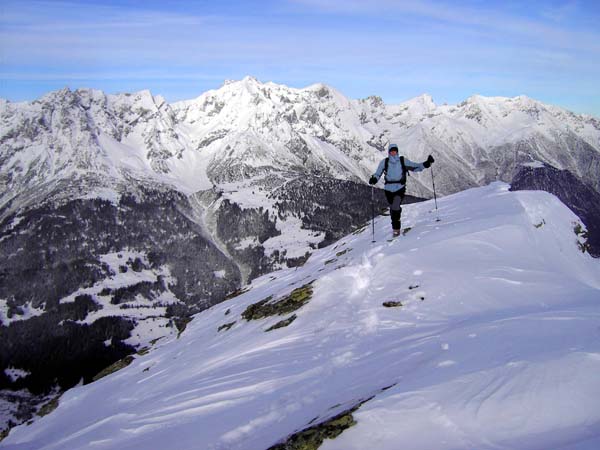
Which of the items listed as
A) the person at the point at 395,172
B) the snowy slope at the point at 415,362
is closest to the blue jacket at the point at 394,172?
the person at the point at 395,172

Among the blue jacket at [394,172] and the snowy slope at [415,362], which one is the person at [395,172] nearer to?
the blue jacket at [394,172]

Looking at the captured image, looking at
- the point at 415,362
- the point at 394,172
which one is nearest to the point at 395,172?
the point at 394,172

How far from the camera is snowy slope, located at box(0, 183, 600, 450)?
26.2 feet

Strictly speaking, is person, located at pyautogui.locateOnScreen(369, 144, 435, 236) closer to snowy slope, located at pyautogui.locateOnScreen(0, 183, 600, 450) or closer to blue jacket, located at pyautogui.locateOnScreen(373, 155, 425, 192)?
blue jacket, located at pyautogui.locateOnScreen(373, 155, 425, 192)

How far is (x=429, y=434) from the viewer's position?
7.78 metres

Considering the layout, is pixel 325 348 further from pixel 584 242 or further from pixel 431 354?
pixel 584 242

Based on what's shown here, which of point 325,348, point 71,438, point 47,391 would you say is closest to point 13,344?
point 47,391

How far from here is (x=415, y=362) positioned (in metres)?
11.0

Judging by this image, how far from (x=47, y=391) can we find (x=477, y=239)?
14128 centimetres

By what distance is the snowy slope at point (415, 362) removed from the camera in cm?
798

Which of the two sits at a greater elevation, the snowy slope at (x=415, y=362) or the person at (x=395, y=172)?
the person at (x=395, y=172)

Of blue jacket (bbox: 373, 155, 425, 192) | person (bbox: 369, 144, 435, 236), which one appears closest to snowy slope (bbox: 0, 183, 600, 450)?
person (bbox: 369, 144, 435, 236)

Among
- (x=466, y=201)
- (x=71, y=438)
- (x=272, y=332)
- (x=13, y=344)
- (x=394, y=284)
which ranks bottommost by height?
(x=13, y=344)

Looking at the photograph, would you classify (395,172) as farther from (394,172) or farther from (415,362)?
(415,362)
